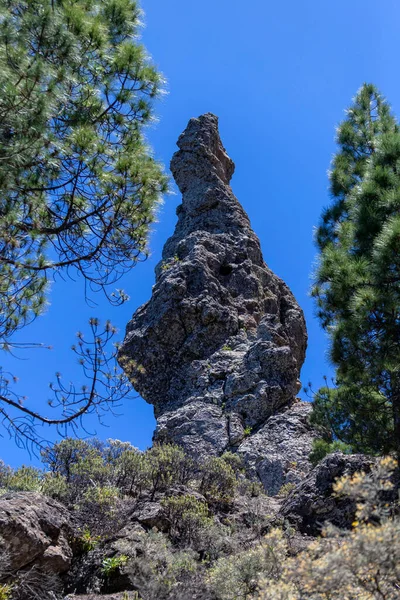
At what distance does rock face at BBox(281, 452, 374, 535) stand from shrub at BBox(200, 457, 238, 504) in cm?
127

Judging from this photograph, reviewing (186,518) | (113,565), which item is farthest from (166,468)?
(113,565)

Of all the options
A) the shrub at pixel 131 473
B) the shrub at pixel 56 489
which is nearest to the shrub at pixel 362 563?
the shrub at pixel 56 489

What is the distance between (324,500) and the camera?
809cm

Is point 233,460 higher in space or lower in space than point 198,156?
lower

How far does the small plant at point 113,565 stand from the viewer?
679 cm

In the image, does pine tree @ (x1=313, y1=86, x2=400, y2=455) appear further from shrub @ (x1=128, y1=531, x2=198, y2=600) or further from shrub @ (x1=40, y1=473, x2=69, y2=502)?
shrub @ (x1=40, y1=473, x2=69, y2=502)

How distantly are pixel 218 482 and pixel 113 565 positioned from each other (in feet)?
10.5

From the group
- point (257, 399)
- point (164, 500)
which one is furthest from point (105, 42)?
point (257, 399)

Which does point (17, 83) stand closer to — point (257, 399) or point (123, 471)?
point (123, 471)

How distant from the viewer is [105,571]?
6.82m

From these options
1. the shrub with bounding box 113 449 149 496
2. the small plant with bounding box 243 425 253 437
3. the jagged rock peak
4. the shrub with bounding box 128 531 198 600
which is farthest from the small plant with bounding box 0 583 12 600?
the jagged rock peak

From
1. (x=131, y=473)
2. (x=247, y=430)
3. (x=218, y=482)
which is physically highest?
(x=247, y=430)

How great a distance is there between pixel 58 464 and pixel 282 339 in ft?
27.9

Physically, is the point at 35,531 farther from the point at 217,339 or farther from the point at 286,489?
the point at 217,339
